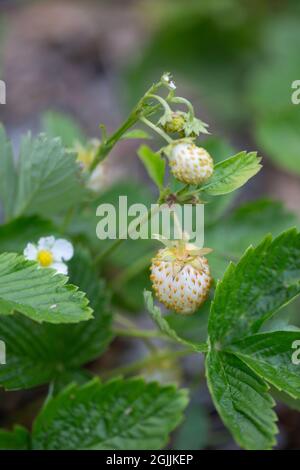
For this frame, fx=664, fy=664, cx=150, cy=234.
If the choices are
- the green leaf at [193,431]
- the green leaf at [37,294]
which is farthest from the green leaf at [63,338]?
the green leaf at [193,431]

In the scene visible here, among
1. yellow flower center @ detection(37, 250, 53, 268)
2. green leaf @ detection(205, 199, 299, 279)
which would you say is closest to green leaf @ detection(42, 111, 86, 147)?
green leaf @ detection(205, 199, 299, 279)

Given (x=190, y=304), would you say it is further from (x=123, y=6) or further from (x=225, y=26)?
(x=123, y=6)

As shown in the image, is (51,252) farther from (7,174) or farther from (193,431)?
(193,431)

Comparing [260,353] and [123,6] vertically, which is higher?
[123,6]

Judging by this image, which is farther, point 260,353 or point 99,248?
point 99,248

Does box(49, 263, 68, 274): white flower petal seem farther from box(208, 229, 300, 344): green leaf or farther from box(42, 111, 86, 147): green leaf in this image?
box(42, 111, 86, 147): green leaf

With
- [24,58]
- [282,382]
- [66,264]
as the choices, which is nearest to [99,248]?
[66,264]
